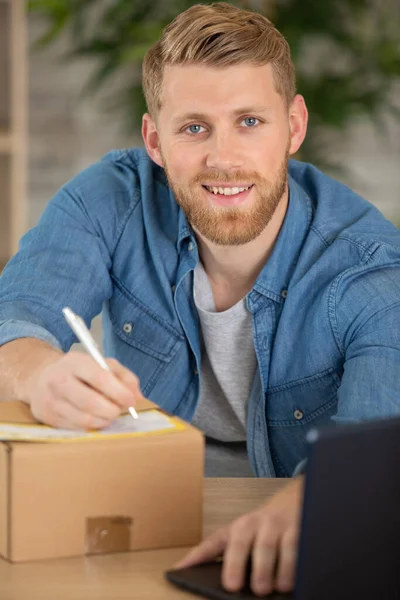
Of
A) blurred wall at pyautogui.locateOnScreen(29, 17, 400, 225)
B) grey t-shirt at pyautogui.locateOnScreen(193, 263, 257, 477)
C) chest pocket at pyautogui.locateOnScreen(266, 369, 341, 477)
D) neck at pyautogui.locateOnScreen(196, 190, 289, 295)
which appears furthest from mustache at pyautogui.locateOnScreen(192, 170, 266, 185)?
blurred wall at pyautogui.locateOnScreen(29, 17, 400, 225)

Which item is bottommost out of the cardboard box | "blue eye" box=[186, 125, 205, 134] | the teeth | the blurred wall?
the cardboard box

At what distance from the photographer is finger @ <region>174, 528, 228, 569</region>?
1.07 metres

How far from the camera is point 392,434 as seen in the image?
853 mm

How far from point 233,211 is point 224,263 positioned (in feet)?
0.43

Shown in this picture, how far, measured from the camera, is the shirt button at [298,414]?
5.62ft

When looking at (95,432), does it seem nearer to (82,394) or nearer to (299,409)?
(82,394)

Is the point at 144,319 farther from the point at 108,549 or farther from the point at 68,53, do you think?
the point at 68,53

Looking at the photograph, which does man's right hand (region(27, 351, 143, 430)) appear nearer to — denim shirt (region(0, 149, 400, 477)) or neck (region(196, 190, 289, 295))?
denim shirt (region(0, 149, 400, 477))

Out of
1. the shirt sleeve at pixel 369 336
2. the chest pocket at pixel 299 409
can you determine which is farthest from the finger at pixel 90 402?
the chest pocket at pixel 299 409

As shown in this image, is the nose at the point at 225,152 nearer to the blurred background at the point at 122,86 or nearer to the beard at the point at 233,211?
the beard at the point at 233,211

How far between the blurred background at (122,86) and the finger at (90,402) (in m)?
2.30

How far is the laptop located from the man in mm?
566

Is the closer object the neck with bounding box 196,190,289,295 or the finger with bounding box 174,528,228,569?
the finger with bounding box 174,528,228,569

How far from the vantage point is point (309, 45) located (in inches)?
149
